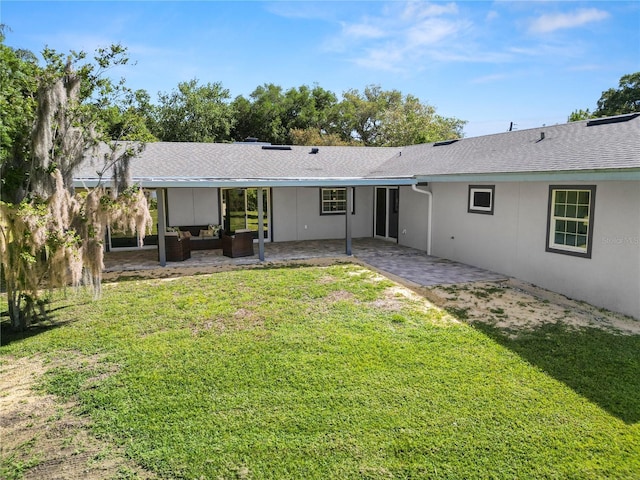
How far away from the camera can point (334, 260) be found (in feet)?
38.5

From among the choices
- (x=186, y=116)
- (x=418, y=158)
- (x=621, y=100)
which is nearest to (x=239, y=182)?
(x=418, y=158)

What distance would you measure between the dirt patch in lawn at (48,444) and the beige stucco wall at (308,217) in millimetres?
10661

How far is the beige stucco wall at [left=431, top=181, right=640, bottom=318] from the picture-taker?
7152 mm

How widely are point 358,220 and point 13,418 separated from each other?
43.1 ft

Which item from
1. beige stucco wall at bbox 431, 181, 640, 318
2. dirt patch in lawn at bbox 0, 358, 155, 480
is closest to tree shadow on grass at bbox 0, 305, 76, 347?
dirt patch in lawn at bbox 0, 358, 155, 480

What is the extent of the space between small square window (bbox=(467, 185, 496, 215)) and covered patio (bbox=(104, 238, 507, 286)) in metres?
1.50

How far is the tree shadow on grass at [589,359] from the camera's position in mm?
4387

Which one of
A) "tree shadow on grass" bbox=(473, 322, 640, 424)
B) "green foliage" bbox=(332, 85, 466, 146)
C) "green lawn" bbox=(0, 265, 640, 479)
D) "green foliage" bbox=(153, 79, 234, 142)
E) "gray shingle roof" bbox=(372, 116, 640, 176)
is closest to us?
"green lawn" bbox=(0, 265, 640, 479)

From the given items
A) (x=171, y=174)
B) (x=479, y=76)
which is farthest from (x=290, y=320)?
(x=479, y=76)

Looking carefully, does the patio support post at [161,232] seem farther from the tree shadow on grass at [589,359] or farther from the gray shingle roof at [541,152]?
the tree shadow on grass at [589,359]

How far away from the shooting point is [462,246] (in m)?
11.4

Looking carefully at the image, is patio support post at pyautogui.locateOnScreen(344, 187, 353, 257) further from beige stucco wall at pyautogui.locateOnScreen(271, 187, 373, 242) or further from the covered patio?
beige stucco wall at pyautogui.locateOnScreen(271, 187, 373, 242)

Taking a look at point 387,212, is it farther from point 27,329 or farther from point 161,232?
Answer: point 27,329

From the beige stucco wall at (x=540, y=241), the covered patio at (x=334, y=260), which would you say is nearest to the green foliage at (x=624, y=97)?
the beige stucco wall at (x=540, y=241)
